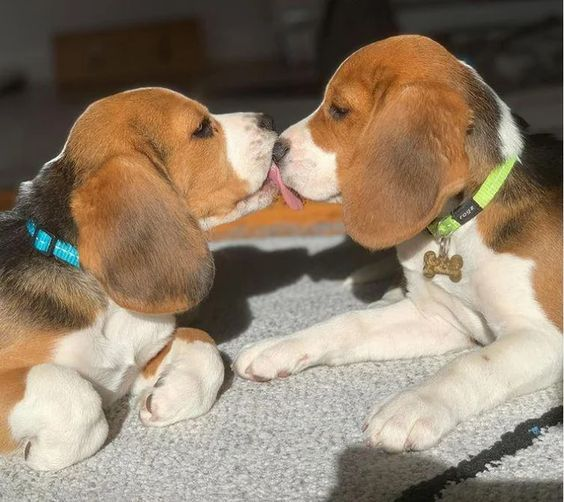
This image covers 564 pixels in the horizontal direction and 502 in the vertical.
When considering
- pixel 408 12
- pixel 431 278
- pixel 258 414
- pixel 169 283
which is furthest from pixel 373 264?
pixel 408 12

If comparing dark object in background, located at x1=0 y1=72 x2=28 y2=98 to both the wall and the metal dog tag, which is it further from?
the metal dog tag

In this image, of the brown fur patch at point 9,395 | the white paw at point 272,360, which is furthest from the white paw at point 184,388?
the brown fur patch at point 9,395

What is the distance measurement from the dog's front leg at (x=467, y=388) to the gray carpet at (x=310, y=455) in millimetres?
51

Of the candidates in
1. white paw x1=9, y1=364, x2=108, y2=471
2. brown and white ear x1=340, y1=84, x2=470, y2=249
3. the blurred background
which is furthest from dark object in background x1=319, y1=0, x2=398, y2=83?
white paw x1=9, y1=364, x2=108, y2=471

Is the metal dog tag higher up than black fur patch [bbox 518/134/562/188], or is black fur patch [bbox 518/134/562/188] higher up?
black fur patch [bbox 518/134/562/188]

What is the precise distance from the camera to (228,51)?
7.05m

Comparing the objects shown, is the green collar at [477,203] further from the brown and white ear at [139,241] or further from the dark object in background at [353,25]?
the dark object in background at [353,25]

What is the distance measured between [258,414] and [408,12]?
12.7 feet

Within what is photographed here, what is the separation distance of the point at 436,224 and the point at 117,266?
1.05 m

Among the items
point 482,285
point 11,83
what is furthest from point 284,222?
point 11,83

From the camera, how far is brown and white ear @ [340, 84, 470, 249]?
2.83m

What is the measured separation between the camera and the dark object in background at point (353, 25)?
5867 millimetres

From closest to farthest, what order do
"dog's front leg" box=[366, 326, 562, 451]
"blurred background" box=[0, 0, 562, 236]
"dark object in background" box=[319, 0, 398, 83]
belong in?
"dog's front leg" box=[366, 326, 562, 451], "dark object in background" box=[319, 0, 398, 83], "blurred background" box=[0, 0, 562, 236]

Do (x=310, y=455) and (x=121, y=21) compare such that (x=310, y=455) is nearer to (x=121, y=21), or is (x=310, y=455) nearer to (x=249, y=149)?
(x=249, y=149)
